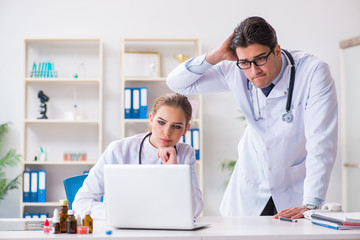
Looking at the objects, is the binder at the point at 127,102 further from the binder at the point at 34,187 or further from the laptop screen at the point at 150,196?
the laptop screen at the point at 150,196

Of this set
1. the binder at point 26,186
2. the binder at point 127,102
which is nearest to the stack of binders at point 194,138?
the binder at point 127,102

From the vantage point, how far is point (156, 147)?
7.11ft

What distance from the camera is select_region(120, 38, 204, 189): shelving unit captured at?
466 cm

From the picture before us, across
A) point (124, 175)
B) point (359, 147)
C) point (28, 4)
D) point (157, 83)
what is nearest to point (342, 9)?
point (359, 147)

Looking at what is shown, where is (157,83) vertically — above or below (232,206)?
above

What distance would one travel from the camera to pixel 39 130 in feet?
15.8

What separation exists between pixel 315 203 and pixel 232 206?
20.7 inches

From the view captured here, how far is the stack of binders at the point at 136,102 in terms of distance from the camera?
15.1ft

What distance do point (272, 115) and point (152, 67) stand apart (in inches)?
109

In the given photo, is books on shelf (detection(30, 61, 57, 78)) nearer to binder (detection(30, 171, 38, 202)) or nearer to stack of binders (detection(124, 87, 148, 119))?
stack of binders (detection(124, 87, 148, 119))

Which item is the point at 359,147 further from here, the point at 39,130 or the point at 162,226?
the point at 162,226

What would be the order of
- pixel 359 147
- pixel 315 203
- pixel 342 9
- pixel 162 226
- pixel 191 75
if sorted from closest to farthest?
pixel 162 226
pixel 315 203
pixel 191 75
pixel 359 147
pixel 342 9

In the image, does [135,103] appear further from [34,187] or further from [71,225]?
[71,225]

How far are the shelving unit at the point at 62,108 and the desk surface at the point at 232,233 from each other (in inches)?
126
